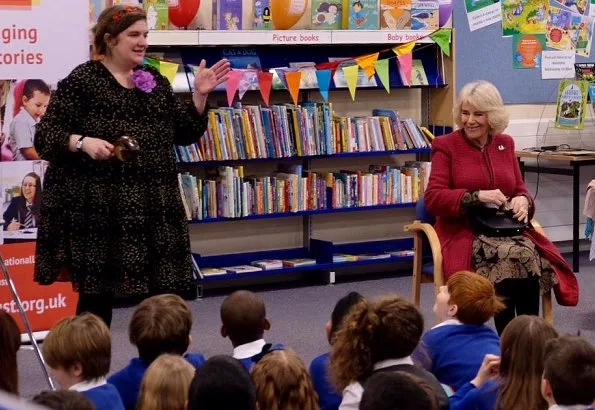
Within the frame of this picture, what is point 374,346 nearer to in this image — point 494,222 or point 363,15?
point 494,222

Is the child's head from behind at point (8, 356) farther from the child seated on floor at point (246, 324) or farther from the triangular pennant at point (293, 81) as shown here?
the triangular pennant at point (293, 81)

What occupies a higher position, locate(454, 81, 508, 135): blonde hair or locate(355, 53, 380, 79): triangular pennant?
locate(355, 53, 380, 79): triangular pennant

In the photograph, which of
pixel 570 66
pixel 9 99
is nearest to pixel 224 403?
pixel 9 99

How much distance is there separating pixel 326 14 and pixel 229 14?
0.63 metres

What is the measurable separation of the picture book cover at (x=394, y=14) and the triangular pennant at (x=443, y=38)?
0.20m

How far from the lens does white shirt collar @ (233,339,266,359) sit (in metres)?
3.14

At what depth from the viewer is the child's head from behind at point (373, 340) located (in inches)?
109

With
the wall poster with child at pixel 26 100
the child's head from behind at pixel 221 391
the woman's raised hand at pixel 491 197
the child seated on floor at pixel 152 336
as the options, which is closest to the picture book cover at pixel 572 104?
the woman's raised hand at pixel 491 197

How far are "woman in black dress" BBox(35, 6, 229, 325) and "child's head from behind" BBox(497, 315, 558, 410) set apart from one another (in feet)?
4.39

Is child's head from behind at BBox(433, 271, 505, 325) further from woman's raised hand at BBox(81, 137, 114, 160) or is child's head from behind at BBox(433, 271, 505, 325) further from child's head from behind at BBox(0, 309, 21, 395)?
child's head from behind at BBox(0, 309, 21, 395)

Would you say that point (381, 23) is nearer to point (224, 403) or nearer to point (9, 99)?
point (9, 99)

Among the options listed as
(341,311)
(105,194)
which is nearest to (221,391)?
(341,311)

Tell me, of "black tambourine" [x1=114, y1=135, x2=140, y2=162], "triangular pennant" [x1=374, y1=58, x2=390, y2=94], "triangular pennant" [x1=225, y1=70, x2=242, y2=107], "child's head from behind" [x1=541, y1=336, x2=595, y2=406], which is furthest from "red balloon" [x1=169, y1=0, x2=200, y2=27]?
"child's head from behind" [x1=541, y1=336, x2=595, y2=406]

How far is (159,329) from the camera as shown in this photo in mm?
3047
